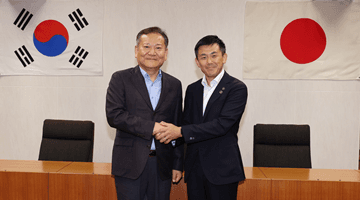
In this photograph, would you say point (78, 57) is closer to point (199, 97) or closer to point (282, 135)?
point (199, 97)

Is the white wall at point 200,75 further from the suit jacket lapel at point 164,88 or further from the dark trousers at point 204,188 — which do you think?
the dark trousers at point 204,188

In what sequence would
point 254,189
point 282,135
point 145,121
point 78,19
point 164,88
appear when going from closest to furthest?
1. point 145,121
2. point 164,88
3. point 254,189
4. point 282,135
5. point 78,19

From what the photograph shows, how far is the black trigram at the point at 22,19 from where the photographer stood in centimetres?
338

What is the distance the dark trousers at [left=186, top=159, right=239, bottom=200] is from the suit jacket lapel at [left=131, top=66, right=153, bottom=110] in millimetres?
536

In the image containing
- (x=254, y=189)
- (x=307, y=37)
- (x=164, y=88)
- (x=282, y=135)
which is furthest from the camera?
(x=307, y=37)

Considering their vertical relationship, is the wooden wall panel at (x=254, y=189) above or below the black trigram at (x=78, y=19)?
below

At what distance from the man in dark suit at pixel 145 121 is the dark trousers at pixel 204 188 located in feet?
0.40

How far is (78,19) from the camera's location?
10.8ft

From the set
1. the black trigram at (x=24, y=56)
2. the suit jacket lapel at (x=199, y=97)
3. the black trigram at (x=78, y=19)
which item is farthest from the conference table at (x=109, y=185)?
the black trigram at (x=78, y=19)

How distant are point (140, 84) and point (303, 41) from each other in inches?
103

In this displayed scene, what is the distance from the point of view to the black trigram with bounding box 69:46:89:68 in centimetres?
332

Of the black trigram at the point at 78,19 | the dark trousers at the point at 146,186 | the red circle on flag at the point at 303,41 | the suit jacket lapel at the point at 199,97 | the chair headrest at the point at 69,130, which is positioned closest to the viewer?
the dark trousers at the point at 146,186

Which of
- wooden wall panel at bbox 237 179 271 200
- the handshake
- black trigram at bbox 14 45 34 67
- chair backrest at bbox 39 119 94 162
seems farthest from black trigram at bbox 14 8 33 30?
wooden wall panel at bbox 237 179 271 200

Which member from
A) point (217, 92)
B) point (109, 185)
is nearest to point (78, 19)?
point (109, 185)
